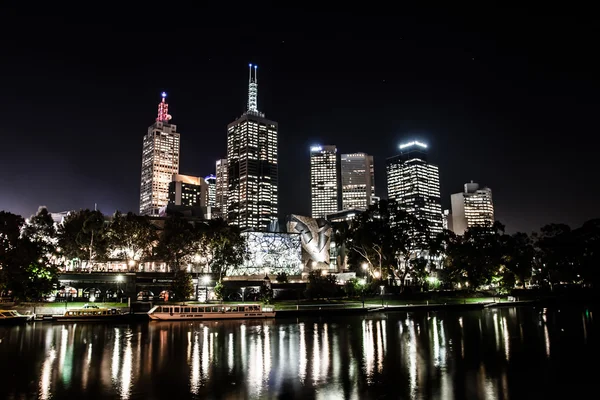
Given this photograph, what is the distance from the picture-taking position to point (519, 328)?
5200 centimetres

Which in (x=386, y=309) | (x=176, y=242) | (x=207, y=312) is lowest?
(x=386, y=309)

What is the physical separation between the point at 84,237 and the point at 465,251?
87507 millimetres

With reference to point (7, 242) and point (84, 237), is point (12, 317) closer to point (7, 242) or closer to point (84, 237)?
point (7, 242)

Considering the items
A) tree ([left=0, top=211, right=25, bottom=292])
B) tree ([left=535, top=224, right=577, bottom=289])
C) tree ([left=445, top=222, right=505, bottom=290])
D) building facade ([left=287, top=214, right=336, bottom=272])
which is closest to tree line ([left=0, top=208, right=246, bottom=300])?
tree ([left=0, top=211, right=25, bottom=292])

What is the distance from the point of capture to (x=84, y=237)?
103 metres

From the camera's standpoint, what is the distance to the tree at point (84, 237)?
101062 mm

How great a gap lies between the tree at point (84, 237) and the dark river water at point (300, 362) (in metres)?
50.2

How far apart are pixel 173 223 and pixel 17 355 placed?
239 ft

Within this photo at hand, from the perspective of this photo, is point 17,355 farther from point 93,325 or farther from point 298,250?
point 298,250

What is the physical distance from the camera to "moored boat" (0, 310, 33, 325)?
185 feet

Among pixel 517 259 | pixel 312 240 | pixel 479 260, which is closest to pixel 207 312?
pixel 479 260

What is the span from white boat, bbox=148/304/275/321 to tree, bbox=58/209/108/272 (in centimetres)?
4700

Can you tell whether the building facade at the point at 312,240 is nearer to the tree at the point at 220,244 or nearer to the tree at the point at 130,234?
the tree at the point at 220,244

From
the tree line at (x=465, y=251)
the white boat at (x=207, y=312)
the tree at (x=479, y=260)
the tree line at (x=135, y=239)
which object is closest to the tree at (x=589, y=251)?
the tree line at (x=465, y=251)
